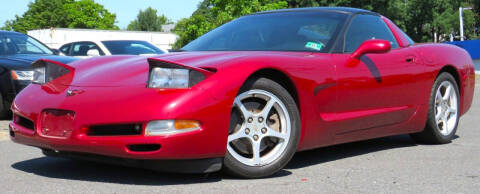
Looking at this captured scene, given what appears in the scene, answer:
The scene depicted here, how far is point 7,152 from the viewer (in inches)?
200

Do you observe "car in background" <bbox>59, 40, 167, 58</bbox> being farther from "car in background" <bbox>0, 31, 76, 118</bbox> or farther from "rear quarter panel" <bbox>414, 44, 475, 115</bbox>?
"rear quarter panel" <bbox>414, 44, 475, 115</bbox>

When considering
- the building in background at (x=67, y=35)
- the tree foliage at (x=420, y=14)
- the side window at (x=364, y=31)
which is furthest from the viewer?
the tree foliage at (x=420, y=14)

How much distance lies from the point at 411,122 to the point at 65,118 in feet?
9.51

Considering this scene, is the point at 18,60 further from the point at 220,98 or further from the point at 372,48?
the point at 220,98

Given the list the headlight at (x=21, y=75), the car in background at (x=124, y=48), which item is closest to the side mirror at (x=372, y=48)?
the headlight at (x=21, y=75)

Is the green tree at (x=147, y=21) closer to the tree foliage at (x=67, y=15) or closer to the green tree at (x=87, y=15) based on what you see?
the tree foliage at (x=67, y=15)

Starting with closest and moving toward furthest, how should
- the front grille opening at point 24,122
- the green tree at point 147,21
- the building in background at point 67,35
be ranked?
1. the front grille opening at point 24,122
2. the building in background at point 67,35
3. the green tree at point 147,21

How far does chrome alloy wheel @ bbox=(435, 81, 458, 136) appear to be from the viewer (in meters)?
5.75

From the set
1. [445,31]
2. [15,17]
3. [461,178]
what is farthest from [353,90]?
[15,17]

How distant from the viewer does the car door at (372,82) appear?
4.55 m

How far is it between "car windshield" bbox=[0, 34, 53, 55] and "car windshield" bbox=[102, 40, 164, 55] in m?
3.26

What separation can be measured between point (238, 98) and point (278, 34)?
3.86 ft

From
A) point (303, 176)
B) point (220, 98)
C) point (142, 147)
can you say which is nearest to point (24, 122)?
point (142, 147)

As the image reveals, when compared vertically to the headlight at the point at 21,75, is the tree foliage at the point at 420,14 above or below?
above
